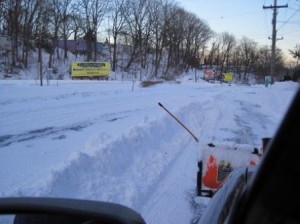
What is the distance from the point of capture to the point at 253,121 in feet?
61.4

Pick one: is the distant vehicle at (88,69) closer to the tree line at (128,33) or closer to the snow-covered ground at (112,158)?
the tree line at (128,33)

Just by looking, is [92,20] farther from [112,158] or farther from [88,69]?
[112,158]

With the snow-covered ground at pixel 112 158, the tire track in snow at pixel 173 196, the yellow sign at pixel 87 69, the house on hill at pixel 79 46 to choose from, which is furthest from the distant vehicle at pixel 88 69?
the tire track in snow at pixel 173 196

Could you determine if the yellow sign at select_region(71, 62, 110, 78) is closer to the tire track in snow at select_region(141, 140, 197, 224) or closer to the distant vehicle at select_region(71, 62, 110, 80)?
the distant vehicle at select_region(71, 62, 110, 80)

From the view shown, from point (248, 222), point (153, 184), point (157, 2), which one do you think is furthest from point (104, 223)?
point (157, 2)

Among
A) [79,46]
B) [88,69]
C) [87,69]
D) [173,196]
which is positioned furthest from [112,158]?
[79,46]

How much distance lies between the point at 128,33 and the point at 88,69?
116ft

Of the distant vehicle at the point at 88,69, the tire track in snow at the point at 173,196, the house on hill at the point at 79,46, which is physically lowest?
the distant vehicle at the point at 88,69

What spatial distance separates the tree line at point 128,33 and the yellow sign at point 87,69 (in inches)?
224

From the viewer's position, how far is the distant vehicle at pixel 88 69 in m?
55.7

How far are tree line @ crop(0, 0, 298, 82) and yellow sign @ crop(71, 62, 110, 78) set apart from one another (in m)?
5.68

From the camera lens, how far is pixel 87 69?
55.8m

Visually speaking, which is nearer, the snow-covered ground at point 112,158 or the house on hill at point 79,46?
the snow-covered ground at point 112,158

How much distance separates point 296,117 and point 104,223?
85 cm
